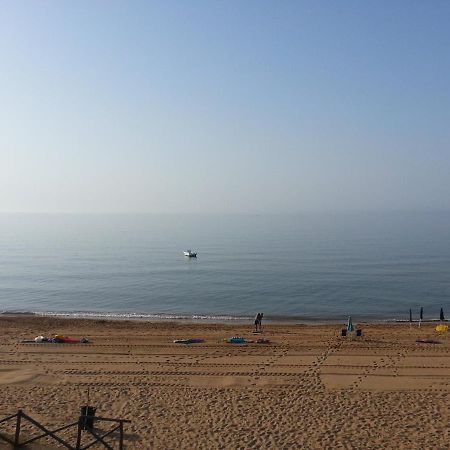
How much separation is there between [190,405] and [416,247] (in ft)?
240

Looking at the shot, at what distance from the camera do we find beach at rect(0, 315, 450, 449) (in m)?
13.0

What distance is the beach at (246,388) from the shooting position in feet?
42.7

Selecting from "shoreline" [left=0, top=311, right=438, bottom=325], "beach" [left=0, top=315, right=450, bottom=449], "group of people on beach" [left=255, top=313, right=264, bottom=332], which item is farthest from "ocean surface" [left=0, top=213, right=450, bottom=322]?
"beach" [left=0, top=315, right=450, bottom=449]

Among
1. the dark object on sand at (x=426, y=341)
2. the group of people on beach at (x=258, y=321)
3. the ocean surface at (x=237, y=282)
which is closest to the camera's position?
the dark object on sand at (x=426, y=341)

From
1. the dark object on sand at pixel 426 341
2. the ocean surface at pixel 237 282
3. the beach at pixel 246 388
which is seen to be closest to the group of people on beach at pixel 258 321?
the beach at pixel 246 388

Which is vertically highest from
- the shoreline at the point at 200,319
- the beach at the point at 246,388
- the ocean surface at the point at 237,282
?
the beach at the point at 246,388

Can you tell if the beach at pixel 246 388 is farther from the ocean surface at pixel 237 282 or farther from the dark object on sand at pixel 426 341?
the ocean surface at pixel 237 282

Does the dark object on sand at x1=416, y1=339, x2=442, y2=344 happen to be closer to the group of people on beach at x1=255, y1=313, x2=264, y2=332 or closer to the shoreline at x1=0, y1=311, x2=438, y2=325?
the group of people on beach at x1=255, y1=313, x2=264, y2=332

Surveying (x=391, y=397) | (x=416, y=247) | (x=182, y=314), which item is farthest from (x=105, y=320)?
(x=416, y=247)

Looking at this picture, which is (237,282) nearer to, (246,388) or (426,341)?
(426,341)

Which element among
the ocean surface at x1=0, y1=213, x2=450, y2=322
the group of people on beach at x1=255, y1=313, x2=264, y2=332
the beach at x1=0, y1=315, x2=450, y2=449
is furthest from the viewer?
the ocean surface at x1=0, y1=213, x2=450, y2=322

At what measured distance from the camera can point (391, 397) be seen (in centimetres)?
1555

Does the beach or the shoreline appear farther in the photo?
the shoreline

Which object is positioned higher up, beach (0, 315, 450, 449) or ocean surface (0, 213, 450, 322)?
beach (0, 315, 450, 449)
